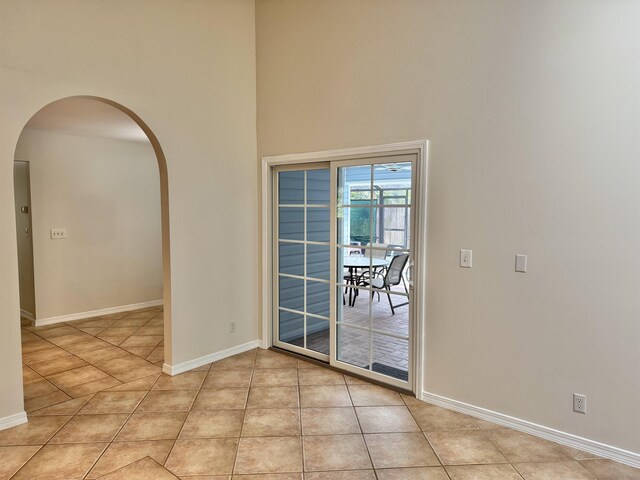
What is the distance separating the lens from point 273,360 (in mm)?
4008

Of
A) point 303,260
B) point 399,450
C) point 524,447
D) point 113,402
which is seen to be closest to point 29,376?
point 113,402

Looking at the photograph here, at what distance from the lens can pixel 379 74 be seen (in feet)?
10.8

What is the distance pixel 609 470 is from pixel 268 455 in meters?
1.94

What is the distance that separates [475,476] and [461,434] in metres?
0.44

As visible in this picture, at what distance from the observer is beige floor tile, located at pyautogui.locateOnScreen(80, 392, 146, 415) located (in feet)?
9.91

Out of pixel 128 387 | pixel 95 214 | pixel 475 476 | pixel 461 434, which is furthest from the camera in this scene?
pixel 95 214

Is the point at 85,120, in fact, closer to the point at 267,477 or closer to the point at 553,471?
the point at 267,477

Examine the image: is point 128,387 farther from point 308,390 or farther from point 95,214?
point 95,214

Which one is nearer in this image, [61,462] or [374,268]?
[61,462]

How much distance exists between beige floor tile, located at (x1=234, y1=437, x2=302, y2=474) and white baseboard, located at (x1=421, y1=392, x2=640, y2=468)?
1168 mm

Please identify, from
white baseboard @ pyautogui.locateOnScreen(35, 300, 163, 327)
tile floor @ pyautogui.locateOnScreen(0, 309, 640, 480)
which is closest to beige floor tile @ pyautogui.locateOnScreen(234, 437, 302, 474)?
tile floor @ pyautogui.locateOnScreen(0, 309, 640, 480)

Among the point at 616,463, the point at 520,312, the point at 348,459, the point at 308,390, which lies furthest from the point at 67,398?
the point at 616,463

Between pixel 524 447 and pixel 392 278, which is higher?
pixel 392 278

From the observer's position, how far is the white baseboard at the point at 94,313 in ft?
17.3
